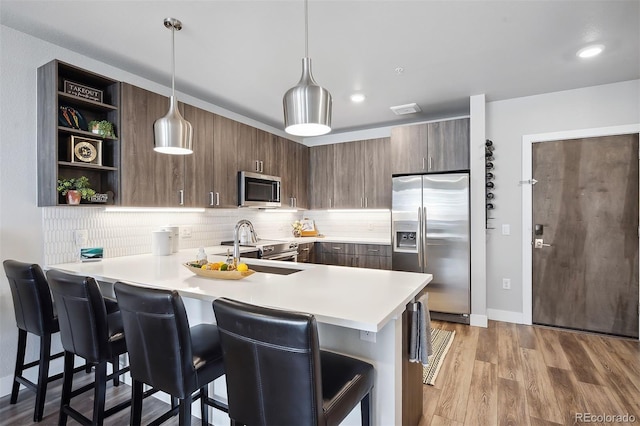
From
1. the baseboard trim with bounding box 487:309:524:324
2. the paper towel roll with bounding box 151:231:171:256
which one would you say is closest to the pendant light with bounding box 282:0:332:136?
the paper towel roll with bounding box 151:231:171:256

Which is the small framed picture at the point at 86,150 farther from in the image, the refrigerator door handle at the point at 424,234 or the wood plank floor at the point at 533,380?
the refrigerator door handle at the point at 424,234

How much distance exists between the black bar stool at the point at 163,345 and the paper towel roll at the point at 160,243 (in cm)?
174

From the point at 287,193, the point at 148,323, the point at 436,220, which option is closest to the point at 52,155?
the point at 148,323

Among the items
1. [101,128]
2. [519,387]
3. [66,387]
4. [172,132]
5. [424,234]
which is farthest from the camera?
[424,234]

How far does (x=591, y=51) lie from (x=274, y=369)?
3.37 metres

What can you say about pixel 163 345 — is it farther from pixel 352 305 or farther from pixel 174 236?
pixel 174 236

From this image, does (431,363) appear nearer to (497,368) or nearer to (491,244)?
(497,368)

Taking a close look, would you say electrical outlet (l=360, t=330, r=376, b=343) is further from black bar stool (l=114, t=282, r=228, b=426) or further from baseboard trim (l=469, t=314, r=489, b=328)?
baseboard trim (l=469, t=314, r=489, b=328)

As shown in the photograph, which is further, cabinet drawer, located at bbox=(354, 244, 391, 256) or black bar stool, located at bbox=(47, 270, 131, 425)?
cabinet drawer, located at bbox=(354, 244, 391, 256)

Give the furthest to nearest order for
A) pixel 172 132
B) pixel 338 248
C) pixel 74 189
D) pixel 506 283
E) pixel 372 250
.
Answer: pixel 338 248 < pixel 372 250 < pixel 506 283 < pixel 74 189 < pixel 172 132

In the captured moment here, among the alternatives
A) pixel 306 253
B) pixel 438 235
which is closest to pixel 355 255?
pixel 306 253

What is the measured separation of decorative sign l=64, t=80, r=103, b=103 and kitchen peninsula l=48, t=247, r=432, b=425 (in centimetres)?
145

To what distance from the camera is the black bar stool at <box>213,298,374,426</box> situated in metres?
0.97

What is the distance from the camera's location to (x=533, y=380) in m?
2.46
